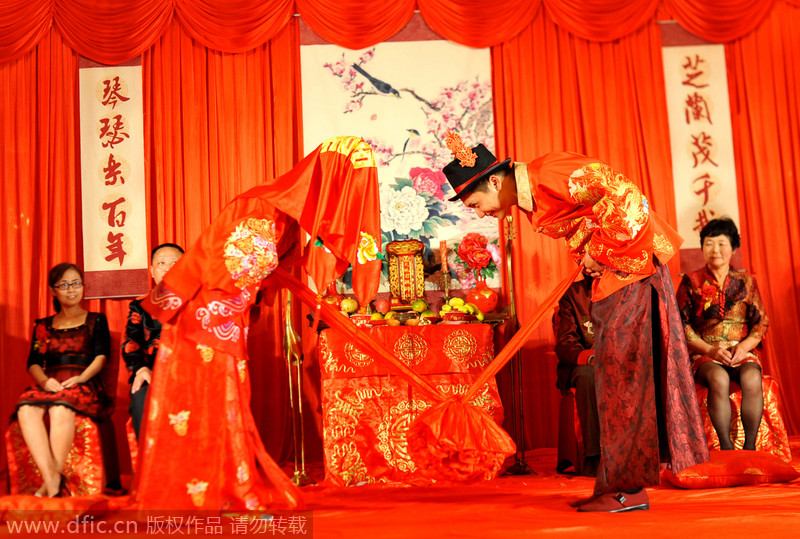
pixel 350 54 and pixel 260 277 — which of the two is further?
pixel 350 54

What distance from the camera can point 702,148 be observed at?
4.84 m

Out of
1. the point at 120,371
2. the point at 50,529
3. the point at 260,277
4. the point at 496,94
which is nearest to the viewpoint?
the point at 50,529

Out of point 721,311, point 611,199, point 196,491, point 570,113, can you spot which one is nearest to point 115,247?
point 196,491

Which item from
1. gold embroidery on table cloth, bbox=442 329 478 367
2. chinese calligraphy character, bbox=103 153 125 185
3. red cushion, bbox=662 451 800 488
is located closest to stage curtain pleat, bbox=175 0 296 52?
chinese calligraphy character, bbox=103 153 125 185

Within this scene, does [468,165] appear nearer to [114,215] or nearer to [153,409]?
[153,409]

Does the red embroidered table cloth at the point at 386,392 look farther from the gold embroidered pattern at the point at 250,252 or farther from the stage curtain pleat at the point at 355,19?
the stage curtain pleat at the point at 355,19

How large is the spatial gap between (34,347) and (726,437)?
11.4ft

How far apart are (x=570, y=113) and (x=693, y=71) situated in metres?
0.88

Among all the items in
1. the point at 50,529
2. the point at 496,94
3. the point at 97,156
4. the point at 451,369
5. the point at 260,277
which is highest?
the point at 496,94

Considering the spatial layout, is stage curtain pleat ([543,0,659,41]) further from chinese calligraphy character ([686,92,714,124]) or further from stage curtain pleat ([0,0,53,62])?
stage curtain pleat ([0,0,53,62])

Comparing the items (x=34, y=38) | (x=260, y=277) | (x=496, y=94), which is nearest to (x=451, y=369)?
(x=260, y=277)

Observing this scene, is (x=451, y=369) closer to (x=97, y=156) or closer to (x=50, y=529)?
(x=50, y=529)

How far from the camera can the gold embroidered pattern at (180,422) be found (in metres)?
2.62

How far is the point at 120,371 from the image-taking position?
4539 mm
